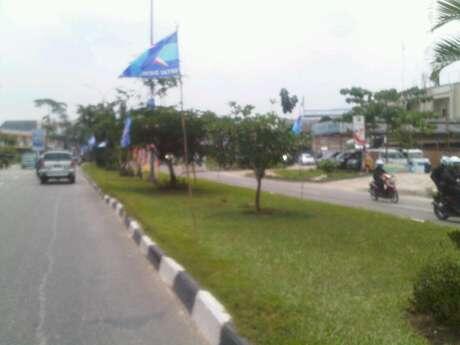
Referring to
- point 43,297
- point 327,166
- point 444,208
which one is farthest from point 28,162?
point 43,297

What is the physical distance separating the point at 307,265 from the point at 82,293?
8.99ft

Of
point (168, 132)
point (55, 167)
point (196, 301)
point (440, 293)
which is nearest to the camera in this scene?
point (440, 293)

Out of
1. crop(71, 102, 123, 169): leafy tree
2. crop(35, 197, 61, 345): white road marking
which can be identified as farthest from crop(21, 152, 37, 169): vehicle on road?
crop(35, 197, 61, 345): white road marking

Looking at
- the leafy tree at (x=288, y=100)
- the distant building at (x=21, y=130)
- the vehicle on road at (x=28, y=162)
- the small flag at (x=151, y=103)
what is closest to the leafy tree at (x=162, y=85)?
the small flag at (x=151, y=103)

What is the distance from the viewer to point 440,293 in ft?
19.5

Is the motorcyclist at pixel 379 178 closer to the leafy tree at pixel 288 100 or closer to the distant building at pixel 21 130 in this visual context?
the leafy tree at pixel 288 100

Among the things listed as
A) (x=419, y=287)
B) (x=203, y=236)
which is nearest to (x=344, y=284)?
(x=419, y=287)

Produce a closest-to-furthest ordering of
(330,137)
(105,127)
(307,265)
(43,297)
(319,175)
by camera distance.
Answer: (43,297), (307,265), (105,127), (319,175), (330,137)

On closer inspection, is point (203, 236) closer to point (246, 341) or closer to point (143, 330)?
point (143, 330)

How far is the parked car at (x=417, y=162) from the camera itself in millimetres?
45000

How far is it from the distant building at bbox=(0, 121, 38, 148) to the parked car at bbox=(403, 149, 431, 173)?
8938 cm

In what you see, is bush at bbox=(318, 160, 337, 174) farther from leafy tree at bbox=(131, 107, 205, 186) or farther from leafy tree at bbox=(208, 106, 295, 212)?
leafy tree at bbox=(208, 106, 295, 212)

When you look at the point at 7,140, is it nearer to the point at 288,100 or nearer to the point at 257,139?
the point at 288,100

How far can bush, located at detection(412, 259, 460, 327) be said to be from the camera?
19.0 feet
